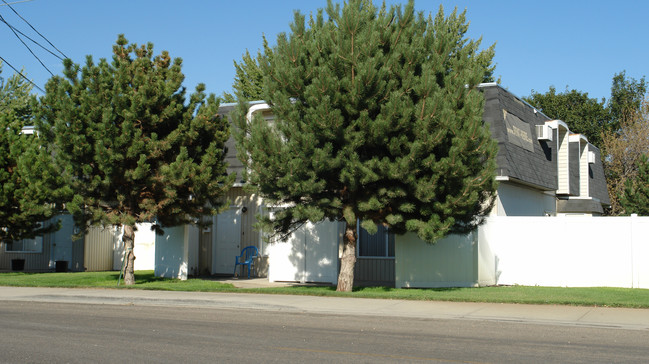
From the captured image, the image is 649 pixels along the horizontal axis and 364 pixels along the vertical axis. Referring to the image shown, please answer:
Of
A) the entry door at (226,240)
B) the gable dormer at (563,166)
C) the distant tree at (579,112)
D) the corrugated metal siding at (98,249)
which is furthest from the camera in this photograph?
the distant tree at (579,112)

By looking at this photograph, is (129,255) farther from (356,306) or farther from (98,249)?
(356,306)

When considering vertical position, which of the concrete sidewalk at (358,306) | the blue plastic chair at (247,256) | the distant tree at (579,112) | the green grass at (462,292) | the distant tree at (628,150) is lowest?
the concrete sidewalk at (358,306)

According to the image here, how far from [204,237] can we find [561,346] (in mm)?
14996

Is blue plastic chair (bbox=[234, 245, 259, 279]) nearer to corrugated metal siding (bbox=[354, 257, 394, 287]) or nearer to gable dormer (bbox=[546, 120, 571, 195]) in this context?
corrugated metal siding (bbox=[354, 257, 394, 287])

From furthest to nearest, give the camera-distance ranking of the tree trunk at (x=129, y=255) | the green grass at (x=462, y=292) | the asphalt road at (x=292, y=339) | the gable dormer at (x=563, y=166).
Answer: the gable dormer at (x=563, y=166), the tree trunk at (x=129, y=255), the green grass at (x=462, y=292), the asphalt road at (x=292, y=339)

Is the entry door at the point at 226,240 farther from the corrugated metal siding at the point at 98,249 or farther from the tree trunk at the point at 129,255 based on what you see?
the corrugated metal siding at the point at 98,249

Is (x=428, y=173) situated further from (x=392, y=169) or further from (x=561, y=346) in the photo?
(x=561, y=346)

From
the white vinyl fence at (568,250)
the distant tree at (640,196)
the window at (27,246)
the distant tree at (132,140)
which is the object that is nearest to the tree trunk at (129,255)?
the distant tree at (132,140)

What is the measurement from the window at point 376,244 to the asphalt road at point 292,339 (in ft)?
24.4

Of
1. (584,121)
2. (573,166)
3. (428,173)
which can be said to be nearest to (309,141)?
(428,173)

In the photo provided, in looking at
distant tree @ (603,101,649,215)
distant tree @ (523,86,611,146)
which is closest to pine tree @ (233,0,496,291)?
distant tree @ (603,101,649,215)

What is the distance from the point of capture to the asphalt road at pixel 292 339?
25.5 feet

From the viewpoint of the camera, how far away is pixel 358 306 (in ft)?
43.0

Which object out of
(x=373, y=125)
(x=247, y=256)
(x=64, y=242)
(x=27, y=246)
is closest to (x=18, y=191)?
(x=64, y=242)
